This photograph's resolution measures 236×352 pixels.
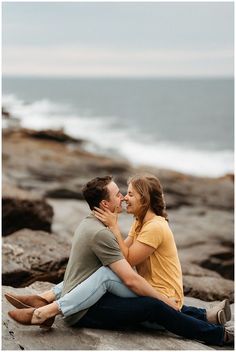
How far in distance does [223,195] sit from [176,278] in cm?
1099

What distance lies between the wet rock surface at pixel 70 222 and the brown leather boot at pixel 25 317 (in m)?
0.09

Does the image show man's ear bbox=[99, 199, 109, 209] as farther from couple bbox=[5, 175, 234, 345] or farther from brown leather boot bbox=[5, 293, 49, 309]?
brown leather boot bbox=[5, 293, 49, 309]

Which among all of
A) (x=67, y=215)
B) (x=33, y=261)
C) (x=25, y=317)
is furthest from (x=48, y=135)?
(x=25, y=317)

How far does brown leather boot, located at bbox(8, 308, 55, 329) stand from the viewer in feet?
15.7

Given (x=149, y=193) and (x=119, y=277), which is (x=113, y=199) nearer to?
(x=149, y=193)

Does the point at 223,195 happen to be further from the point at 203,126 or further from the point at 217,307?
the point at 203,126

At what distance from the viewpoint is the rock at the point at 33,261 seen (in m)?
6.48

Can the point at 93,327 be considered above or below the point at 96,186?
below

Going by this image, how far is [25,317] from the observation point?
188 inches

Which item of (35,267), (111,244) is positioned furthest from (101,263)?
(35,267)

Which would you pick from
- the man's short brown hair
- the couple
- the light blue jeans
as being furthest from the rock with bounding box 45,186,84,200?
the light blue jeans

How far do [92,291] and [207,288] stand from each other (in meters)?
2.41

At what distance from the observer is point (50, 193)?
47.2 ft

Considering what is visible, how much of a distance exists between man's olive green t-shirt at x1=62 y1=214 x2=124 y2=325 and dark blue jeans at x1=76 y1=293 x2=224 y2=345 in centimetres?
12
